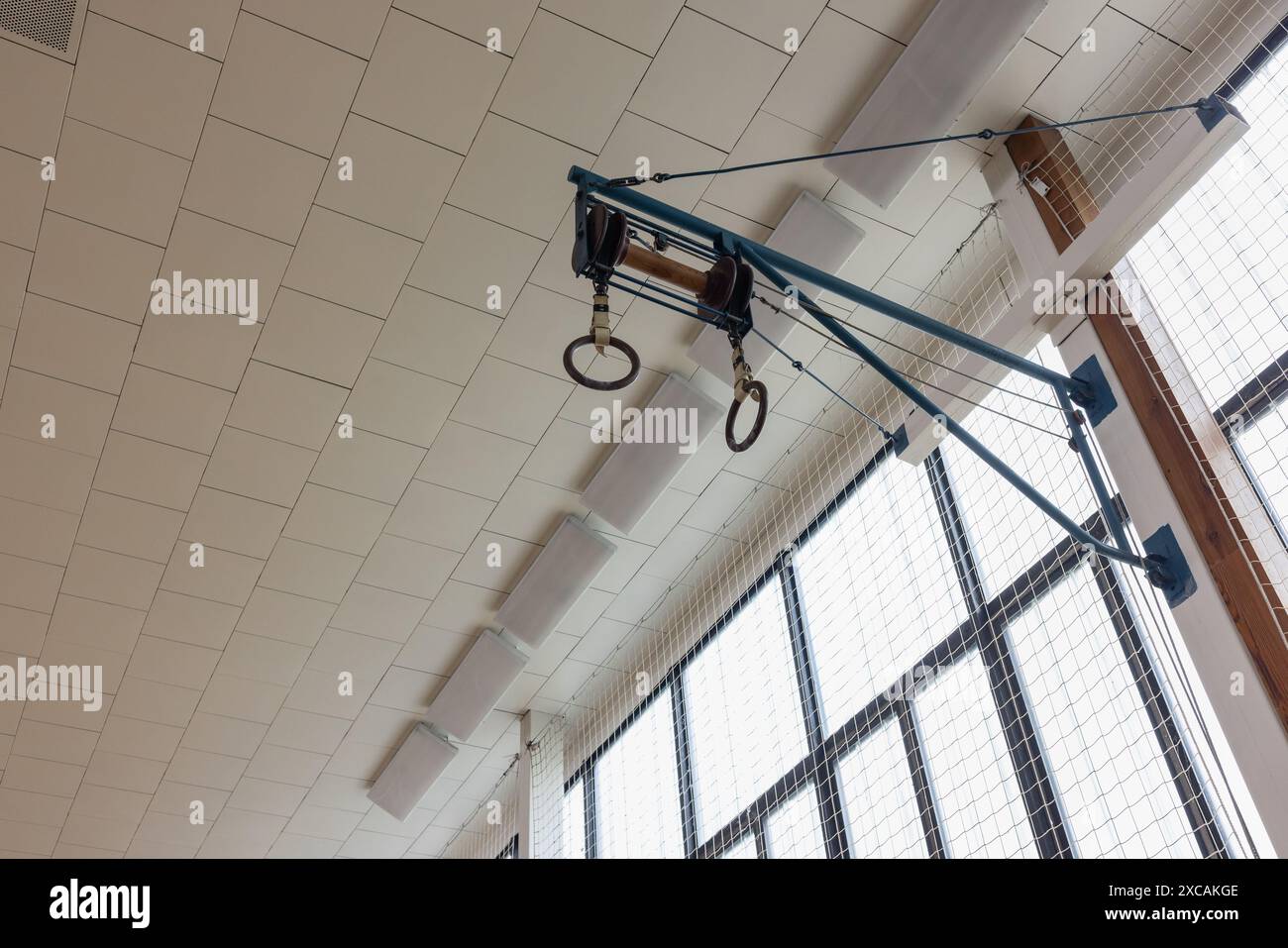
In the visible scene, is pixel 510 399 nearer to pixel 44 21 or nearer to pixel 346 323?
pixel 346 323

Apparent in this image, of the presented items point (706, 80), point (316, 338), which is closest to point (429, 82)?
point (706, 80)

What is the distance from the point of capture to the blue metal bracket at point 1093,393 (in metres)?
2.67

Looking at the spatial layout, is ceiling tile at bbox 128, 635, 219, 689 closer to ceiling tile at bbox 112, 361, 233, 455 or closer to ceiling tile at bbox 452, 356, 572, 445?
ceiling tile at bbox 112, 361, 233, 455

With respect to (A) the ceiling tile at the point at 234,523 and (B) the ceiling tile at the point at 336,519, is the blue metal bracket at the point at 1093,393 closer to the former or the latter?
(B) the ceiling tile at the point at 336,519

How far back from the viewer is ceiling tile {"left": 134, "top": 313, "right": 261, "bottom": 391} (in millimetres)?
3734

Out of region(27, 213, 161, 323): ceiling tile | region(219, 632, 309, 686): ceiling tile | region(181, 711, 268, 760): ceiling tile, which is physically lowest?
region(181, 711, 268, 760): ceiling tile

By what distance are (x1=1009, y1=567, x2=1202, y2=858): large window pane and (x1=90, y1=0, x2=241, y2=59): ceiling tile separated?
2.97m

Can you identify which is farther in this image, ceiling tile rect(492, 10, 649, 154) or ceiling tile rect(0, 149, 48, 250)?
ceiling tile rect(0, 149, 48, 250)

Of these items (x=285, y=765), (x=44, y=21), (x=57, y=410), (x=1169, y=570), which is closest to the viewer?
(x=1169, y=570)

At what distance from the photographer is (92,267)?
3.58m

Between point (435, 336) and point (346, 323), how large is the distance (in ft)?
1.06

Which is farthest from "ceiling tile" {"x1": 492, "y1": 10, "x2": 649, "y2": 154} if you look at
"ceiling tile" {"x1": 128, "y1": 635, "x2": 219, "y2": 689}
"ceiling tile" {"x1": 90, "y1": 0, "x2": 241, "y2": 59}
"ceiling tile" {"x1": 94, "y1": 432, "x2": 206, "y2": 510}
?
"ceiling tile" {"x1": 128, "y1": 635, "x2": 219, "y2": 689}

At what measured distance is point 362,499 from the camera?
4.33 m

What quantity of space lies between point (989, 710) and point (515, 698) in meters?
2.95
